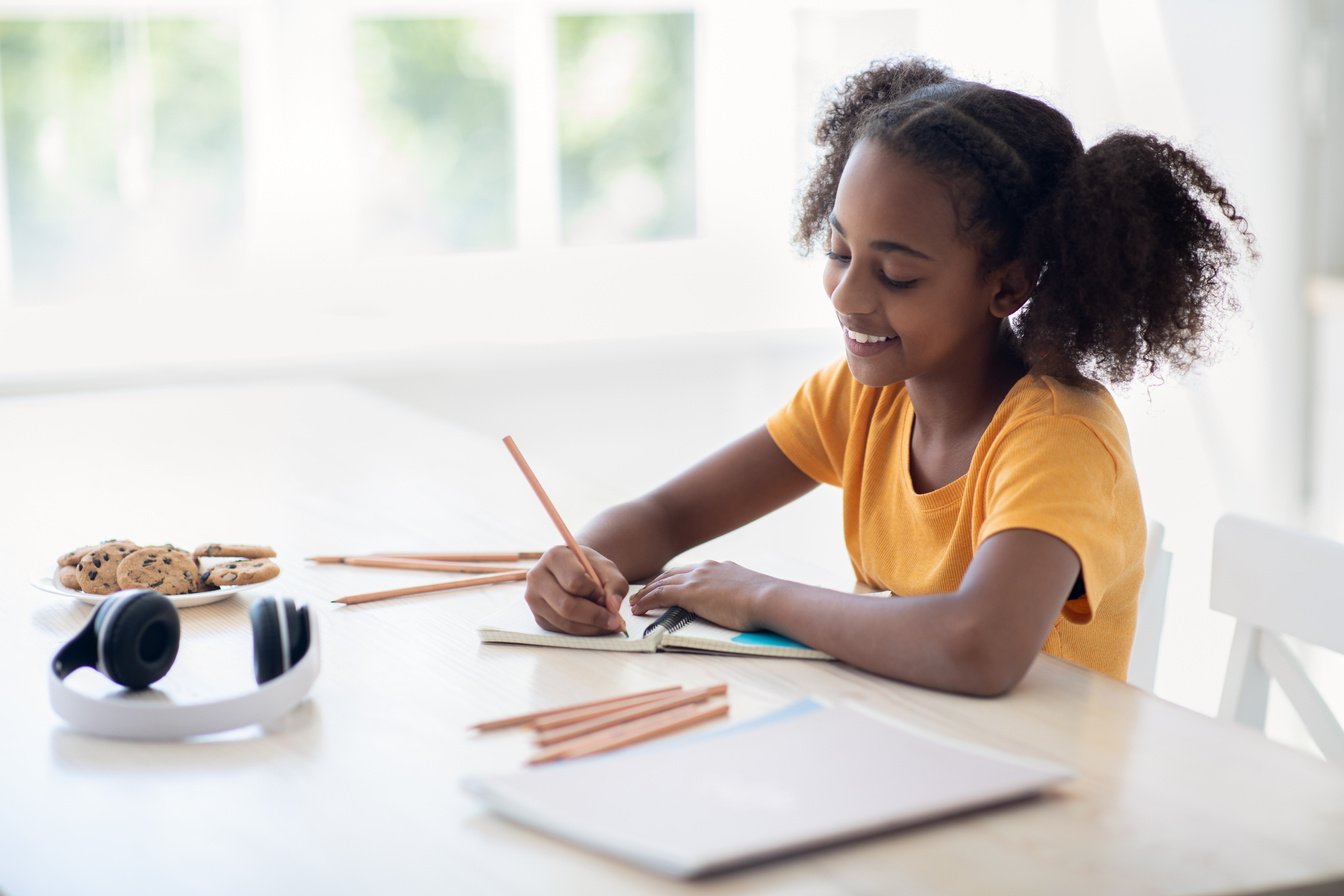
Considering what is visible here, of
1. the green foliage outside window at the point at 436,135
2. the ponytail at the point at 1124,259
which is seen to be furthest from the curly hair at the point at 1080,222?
the green foliage outside window at the point at 436,135

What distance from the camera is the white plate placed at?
131cm

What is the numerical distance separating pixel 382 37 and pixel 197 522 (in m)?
1.67

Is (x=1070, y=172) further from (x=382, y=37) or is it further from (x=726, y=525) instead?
(x=382, y=37)

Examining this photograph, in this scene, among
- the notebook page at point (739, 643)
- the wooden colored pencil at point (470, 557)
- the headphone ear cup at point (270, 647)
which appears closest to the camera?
the headphone ear cup at point (270, 647)

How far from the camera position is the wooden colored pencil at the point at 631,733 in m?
0.96

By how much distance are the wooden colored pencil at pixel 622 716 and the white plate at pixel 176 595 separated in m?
0.44

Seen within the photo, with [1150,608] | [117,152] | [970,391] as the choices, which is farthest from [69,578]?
[117,152]

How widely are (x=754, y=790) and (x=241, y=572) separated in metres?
0.66

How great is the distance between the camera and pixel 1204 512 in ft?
10.7

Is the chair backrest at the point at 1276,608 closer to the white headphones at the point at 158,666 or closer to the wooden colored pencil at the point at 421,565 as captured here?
the wooden colored pencil at the point at 421,565

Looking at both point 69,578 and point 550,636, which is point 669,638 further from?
point 69,578

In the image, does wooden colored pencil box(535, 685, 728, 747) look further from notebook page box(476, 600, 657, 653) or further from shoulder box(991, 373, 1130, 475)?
shoulder box(991, 373, 1130, 475)

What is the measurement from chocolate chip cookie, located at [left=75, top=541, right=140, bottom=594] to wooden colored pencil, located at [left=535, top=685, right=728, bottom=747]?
517mm

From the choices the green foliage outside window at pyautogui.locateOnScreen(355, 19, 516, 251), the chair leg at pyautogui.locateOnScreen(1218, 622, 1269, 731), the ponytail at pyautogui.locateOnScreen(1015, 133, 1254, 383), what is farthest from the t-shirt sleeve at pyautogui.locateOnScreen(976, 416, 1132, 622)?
the green foliage outside window at pyautogui.locateOnScreen(355, 19, 516, 251)
